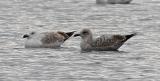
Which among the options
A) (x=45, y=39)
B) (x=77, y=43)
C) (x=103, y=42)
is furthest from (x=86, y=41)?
(x=77, y=43)

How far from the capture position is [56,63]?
679 inches

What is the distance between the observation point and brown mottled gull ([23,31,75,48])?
797 inches

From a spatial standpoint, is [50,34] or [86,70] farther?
[50,34]

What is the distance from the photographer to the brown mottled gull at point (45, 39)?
20.2 metres

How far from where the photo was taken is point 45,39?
20469 millimetres

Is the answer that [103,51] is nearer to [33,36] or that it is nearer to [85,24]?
[33,36]

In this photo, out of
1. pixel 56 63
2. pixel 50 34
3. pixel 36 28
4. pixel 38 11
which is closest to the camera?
pixel 56 63

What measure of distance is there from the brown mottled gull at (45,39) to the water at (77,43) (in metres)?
0.25

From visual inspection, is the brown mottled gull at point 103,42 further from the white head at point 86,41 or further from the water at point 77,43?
the water at point 77,43

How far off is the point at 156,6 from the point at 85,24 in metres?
6.96

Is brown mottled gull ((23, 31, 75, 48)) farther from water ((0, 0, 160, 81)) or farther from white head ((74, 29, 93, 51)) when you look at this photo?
white head ((74, 29, 93, 51))

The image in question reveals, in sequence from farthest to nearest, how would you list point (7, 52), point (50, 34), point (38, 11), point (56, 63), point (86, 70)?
point (38, 11), point (50, 34), point (7, 52), point (56, 63), point (86, 70)

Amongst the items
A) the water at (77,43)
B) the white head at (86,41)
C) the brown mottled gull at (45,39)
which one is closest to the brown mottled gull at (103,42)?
the white head at (86,41)

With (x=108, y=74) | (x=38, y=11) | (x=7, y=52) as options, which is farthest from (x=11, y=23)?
(x=108, y=74)
